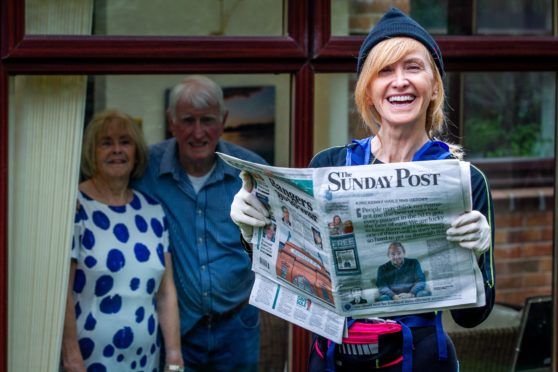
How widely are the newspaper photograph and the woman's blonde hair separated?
51.4 inches

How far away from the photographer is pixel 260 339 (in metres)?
4.11

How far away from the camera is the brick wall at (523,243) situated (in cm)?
446

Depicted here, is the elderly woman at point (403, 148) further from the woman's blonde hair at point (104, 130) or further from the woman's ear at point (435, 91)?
the woman's blonde hair at point (104, 130)

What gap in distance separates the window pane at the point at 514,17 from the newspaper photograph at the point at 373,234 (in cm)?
182

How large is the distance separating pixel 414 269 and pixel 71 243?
159 centimetres

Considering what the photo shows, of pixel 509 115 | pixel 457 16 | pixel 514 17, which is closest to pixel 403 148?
pixel 457 16

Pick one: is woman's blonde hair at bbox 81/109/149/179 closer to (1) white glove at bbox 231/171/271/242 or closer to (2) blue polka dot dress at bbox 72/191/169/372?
(2) blue polka dot dress at bbox 72/191/169/372

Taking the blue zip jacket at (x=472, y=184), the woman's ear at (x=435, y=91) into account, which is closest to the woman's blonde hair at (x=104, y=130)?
the blue zip jacket at (x=472, y=184)

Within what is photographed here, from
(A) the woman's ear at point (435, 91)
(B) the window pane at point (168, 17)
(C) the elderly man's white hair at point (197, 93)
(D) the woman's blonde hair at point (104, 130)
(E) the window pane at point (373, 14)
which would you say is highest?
(E) the window pane at point (373, 14)

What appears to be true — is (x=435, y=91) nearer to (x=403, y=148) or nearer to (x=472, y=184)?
(x=403, y=148)

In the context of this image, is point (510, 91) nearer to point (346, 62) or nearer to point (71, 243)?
point (346, 62)

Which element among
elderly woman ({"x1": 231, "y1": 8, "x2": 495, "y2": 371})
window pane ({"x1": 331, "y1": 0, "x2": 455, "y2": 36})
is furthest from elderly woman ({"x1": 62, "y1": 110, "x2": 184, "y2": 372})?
elderly woman ({"x1": 231, "y1": 8, "x2": 495, "y2": 371})

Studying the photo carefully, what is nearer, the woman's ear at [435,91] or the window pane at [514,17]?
the woman's ear at [435,91]

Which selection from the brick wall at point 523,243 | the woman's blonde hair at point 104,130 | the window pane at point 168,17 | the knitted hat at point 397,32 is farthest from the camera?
the brick wall at point 523,243
